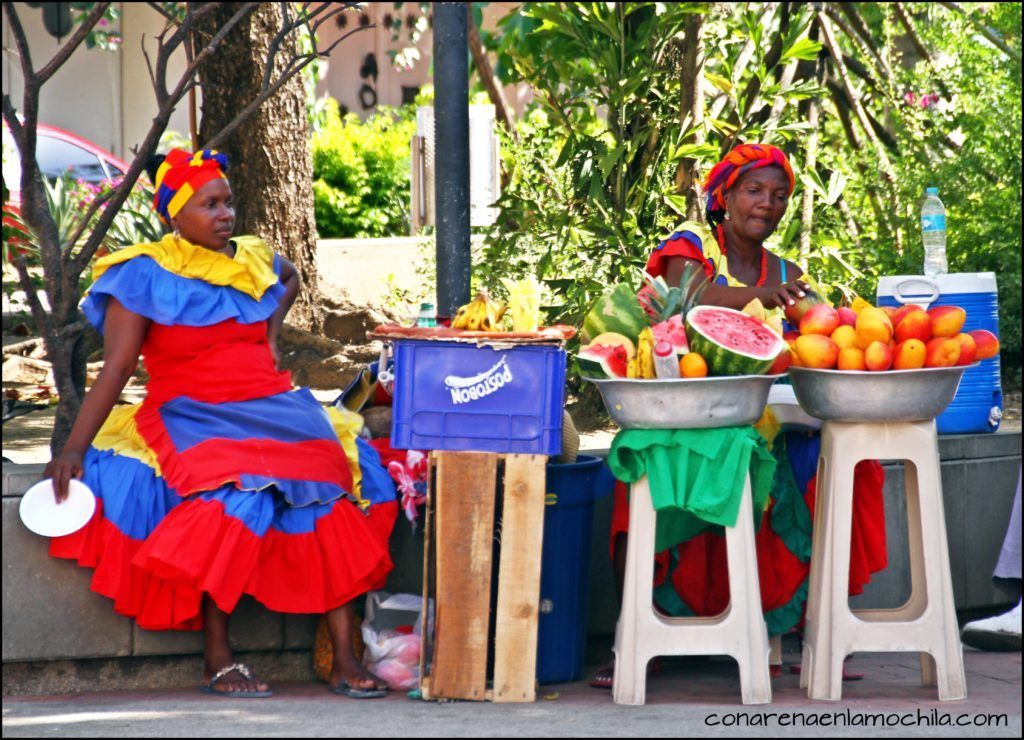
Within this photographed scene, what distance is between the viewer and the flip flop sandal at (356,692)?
426 centimetres

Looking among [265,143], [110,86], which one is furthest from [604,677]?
[110,86]

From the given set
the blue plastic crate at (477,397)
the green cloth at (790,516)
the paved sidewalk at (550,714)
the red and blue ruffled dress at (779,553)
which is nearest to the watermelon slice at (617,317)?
the blue plastic crate at (477,397)

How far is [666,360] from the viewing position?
13.2 ft

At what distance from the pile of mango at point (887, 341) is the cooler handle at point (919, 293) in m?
0.85

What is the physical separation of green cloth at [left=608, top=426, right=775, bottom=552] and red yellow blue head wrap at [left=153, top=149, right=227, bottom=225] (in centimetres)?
159

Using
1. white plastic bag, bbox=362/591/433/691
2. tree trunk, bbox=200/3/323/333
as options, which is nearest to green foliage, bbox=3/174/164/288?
tree trunk, bbox=200/3/323/333

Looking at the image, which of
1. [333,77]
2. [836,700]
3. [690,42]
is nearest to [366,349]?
[690,42]

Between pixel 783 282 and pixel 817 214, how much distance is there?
2940 millimetres

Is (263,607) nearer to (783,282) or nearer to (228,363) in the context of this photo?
(228,363)

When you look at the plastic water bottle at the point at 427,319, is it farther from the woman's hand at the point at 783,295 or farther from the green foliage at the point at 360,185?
the green foliage at the point at 360,185

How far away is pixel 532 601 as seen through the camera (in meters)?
4.17

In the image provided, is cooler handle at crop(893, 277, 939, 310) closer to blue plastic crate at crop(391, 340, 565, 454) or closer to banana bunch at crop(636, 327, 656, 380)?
banana bunch at crop(636, 327, 656, 380)

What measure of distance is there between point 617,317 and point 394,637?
1245 millimetres

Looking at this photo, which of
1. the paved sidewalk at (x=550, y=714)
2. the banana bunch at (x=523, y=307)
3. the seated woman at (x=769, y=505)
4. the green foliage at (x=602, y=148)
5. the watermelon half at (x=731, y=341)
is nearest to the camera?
the paved sidewalk at (x=550, y=714)
